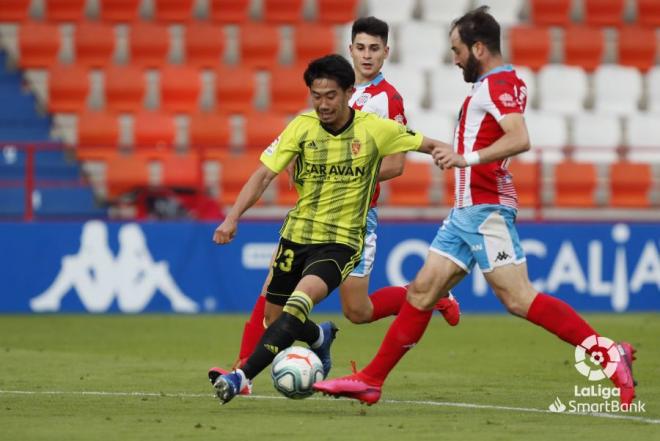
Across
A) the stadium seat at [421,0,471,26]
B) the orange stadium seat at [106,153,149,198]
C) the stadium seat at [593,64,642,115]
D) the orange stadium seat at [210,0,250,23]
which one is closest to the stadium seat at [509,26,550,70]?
the stadium seat at [593,64,642,115]

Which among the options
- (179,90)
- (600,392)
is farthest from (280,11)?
(600,392)

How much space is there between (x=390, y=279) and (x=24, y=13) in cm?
708

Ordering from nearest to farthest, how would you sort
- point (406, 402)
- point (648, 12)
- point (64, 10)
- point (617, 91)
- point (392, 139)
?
point (392, 139) → point (406, 402) → point (64, 10) → point (617, 91) → point (648, 12)

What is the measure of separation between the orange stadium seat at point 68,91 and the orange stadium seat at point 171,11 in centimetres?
169

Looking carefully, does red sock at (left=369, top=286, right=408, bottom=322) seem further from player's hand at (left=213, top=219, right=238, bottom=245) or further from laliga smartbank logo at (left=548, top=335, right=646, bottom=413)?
player's hand at (left=213, top=219, right=238, bottom=245)

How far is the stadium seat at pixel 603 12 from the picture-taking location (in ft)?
68.3

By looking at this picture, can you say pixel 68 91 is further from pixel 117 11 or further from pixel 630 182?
pixel 630 182

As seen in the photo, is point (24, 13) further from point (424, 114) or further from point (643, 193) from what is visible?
point (643, 193)

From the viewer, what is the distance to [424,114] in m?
18.5

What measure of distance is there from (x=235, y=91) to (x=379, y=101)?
10.3 meters

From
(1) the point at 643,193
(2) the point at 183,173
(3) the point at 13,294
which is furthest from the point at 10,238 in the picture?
(1) the point at 643,193

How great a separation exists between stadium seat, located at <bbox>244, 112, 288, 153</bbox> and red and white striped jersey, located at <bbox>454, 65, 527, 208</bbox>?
9971mm

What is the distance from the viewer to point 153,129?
18.0 meters

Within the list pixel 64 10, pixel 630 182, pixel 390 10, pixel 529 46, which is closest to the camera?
pixel 630 182
